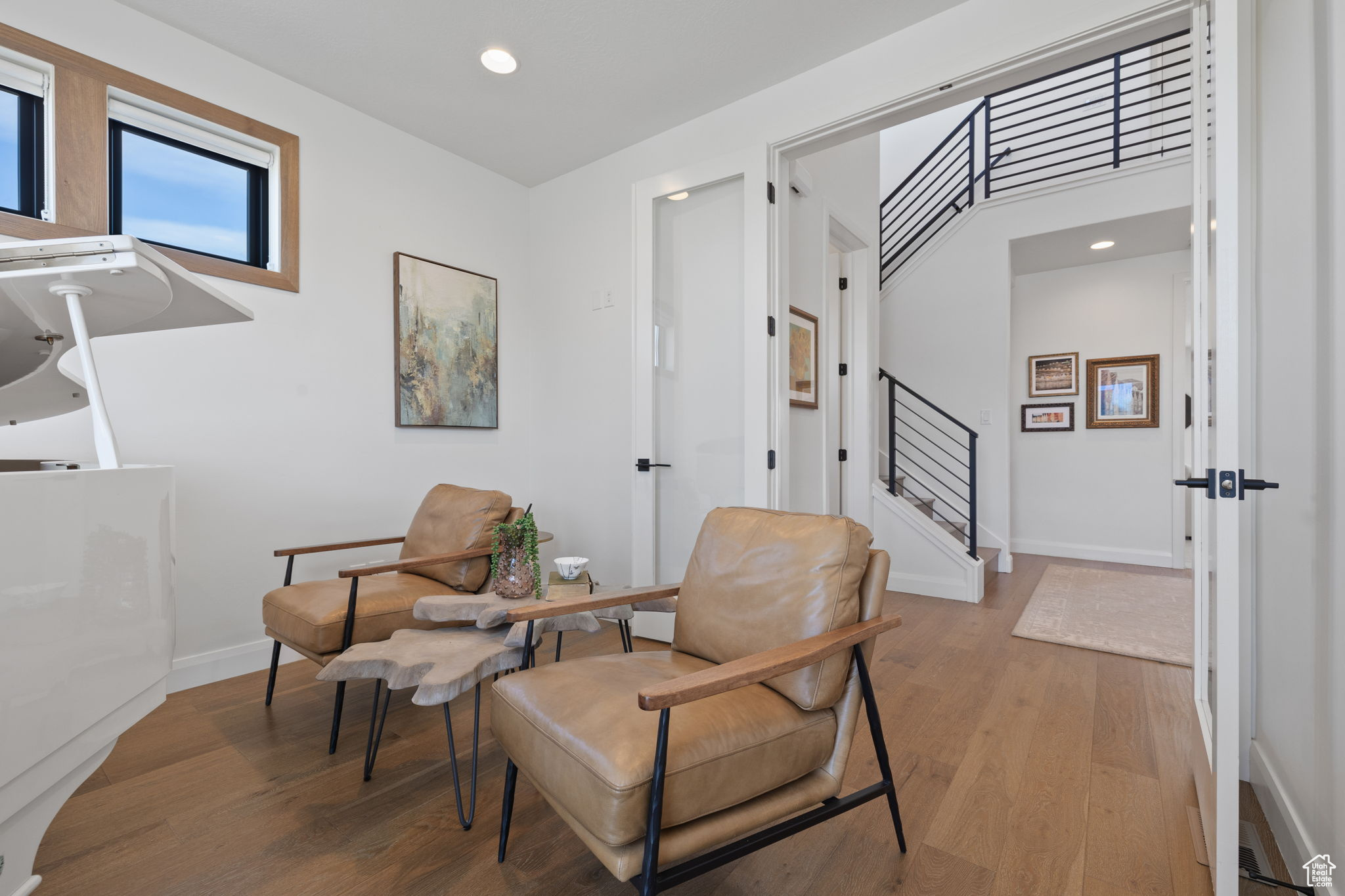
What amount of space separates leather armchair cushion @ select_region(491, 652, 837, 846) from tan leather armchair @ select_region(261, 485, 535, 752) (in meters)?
0.94

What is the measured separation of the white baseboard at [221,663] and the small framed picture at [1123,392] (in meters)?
6.22

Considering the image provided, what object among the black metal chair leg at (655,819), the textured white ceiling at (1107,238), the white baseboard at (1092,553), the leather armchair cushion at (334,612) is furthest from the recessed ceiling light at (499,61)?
the white baseboard at (1092,553)

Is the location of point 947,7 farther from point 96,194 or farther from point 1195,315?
point 96,194

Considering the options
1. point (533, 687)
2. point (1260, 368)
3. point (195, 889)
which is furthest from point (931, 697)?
point (195, 889)

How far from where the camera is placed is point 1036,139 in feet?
19.3

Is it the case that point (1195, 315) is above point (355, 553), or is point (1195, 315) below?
above

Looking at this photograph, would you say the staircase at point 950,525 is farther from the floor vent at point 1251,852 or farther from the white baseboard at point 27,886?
the white baseboard at point 27,886

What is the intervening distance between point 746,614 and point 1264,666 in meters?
1.49

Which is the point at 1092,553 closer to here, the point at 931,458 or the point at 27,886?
the point at 931,458

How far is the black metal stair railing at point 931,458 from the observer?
4969 millimetres

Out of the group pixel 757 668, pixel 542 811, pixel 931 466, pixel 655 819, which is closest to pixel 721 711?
pixel 757 668

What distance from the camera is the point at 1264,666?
5.68 ft

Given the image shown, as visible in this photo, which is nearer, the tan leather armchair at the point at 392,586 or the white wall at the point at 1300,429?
the white wall at the point at 1300,429

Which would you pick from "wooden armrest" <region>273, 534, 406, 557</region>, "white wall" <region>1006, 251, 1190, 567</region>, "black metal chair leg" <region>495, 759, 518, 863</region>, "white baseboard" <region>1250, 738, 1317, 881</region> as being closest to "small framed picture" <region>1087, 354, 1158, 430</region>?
"white wall" <region>1006, 251, 1190, 567</region>
